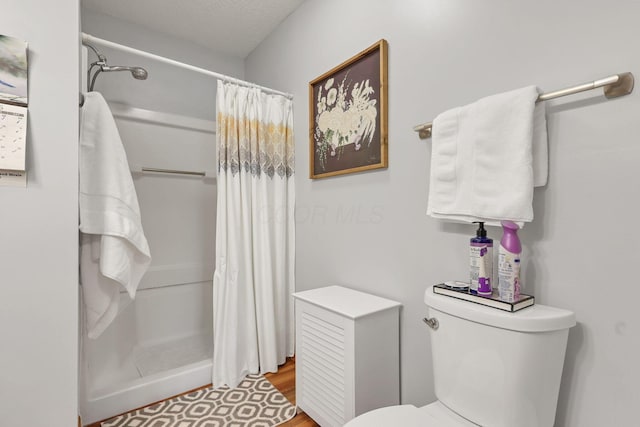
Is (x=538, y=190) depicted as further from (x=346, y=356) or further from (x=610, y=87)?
(x=346, y=356)

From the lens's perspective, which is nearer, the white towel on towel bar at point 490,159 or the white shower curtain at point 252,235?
the white towel on towel bar at point 490,159

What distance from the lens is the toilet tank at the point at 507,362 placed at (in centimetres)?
81

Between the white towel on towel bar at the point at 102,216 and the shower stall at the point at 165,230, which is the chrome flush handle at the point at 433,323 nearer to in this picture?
the white towel on towel bar at the point at 102,216

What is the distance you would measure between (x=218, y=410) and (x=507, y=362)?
141 centimetres

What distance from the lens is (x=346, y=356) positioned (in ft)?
4.02

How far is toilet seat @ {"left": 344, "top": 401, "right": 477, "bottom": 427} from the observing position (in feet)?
2.98

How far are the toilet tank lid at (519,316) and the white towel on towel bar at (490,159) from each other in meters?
0.26

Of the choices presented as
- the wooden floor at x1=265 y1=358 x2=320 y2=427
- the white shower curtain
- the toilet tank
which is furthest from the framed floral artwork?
the wooden floor at x1=265 y1=358 x2=320 y2=427

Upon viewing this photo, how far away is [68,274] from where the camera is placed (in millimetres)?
1146

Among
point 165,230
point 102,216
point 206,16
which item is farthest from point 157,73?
point 102,216

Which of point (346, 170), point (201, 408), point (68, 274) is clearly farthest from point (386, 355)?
point (68, 274)

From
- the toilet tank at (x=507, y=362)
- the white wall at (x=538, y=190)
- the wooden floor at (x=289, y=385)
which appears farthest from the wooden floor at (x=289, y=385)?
the toilet tank at (x=507, y=362)

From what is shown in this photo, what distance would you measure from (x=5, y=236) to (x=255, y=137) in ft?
4.06

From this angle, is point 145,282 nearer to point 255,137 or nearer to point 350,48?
point 255,137
